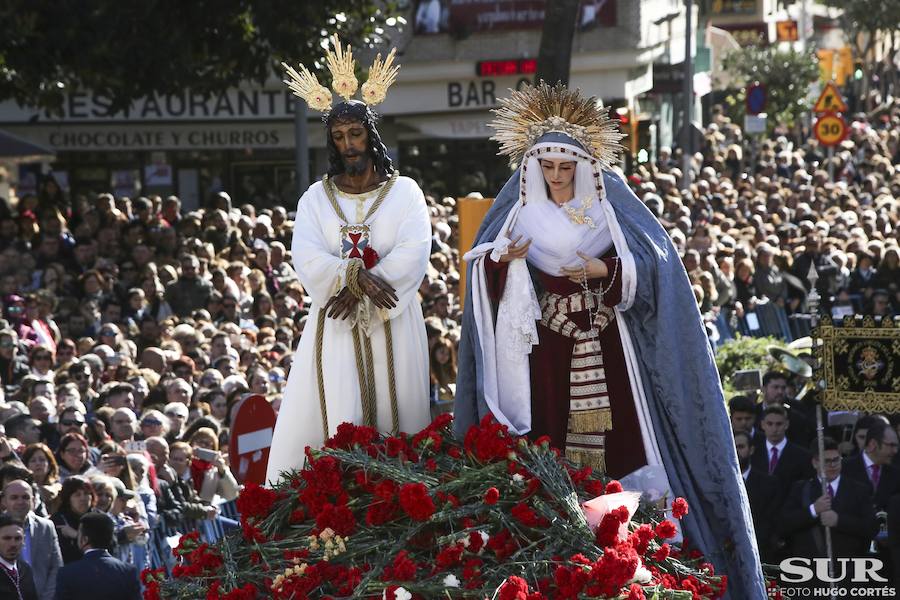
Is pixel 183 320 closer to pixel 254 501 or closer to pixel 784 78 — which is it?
pixel 254 501

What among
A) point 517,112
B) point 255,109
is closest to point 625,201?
point 517,112

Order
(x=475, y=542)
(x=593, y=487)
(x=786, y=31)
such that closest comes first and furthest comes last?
(x=475, y=542), (x=593, y=487), (x=786, y=31)

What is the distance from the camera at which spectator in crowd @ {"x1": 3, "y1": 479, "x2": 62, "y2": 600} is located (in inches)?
344

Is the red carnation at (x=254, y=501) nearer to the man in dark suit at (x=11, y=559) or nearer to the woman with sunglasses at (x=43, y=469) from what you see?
the man in dark suit at (x=11, y=559)

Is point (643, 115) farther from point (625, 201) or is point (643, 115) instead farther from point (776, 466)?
point (625, 201)

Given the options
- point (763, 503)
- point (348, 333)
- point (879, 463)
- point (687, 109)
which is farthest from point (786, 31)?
point (348, 333)

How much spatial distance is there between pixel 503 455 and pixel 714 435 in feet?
3.64

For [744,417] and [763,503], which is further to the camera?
[744,417]

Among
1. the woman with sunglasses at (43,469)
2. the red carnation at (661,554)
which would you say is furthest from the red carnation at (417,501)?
the woman with sunglasses at (43,469)

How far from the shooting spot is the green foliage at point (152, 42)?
1761cm

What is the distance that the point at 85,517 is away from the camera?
27.7 ft

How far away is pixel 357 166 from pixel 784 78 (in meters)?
37.5

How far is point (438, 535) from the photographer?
6.00 m

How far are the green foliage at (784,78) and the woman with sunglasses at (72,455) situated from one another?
113ft
